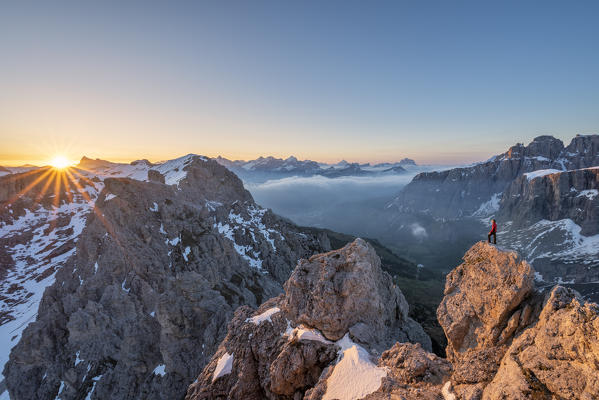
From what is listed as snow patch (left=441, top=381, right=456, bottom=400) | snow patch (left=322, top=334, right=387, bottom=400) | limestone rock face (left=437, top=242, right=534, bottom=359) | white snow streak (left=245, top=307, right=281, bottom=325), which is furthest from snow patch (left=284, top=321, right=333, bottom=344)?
snow patch (left=441, top=381, right=456, bottom=400)

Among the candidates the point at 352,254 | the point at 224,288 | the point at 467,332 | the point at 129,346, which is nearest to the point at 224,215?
the point at 224,288

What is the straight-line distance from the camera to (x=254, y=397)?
83.3 feet

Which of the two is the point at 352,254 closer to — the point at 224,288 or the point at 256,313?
the point at 256,313

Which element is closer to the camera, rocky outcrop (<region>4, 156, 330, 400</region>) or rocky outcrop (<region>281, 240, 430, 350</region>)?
rocky outcrop (<region>281, 240, 430, 350</region>)

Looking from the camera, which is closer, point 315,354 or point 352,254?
point 315,354

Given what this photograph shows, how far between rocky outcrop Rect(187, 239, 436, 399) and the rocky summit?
0.33 ft

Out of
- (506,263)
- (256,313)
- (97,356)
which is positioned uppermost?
(506,263)

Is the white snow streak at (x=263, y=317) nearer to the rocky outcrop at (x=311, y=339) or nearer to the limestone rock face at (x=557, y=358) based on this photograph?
the rocky outcrop at (x=311, y=339)

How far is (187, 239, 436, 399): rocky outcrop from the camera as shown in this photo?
22859 millimetres

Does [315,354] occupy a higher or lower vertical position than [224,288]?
higher

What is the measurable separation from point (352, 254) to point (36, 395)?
85.5m

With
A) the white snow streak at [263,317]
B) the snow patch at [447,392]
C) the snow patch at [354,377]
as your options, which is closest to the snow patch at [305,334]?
the snow patch at [354,377]

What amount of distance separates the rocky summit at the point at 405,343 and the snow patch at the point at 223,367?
13 centimetres

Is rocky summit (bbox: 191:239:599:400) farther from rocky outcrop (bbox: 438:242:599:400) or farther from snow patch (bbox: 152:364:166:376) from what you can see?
snow patch (bbox: 152:364:166:376)
